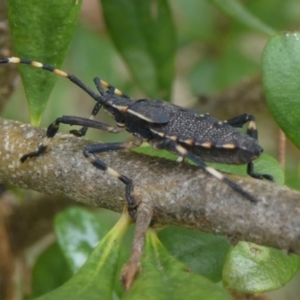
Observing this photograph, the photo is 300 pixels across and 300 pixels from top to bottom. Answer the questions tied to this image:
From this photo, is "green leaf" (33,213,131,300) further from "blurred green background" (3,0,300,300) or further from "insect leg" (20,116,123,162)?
"blurred green background" (3,0,300,300)

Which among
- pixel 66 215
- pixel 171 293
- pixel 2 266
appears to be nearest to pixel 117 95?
pixel 66 215

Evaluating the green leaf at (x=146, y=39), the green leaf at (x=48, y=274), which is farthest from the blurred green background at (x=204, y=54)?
the green leaf at (x=48, y=274)

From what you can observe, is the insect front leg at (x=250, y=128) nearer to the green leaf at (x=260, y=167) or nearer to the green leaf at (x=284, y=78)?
the green leaf at (x=260, y=167)

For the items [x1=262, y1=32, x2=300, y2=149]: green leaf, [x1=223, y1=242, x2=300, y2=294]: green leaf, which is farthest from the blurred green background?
[x1=223, y1=242, x2=300, y2=294]: green leaf

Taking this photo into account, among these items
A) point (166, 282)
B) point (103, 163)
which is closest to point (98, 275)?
point (166, 282)

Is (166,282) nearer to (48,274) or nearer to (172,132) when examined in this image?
(172,132)
